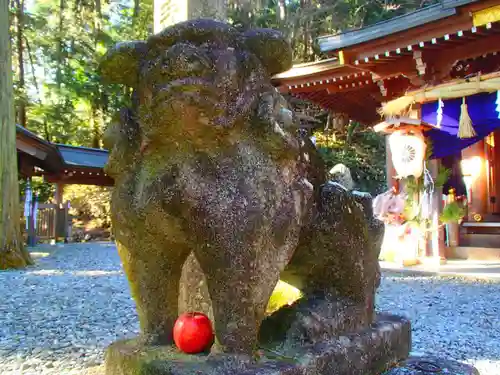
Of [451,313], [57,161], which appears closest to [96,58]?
[57,161]

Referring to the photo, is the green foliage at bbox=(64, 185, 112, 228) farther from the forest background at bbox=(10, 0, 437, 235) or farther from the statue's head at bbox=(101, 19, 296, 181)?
the statue's head at bbox=(101, 19, 296, 181)

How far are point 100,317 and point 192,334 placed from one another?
9.26 feet

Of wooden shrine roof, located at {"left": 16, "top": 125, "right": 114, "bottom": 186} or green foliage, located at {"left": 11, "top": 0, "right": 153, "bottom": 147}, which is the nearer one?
wooden shrine roof, located at {"left": 16, "top": 125, "right": 114, "bottom": 186}

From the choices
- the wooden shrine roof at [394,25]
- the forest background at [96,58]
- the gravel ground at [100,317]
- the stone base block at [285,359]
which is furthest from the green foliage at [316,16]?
the stone base block at [285,359]

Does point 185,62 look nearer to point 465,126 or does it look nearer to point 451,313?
point 451,313

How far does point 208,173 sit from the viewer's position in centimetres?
122

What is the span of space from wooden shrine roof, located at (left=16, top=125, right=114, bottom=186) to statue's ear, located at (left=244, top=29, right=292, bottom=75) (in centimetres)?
1012

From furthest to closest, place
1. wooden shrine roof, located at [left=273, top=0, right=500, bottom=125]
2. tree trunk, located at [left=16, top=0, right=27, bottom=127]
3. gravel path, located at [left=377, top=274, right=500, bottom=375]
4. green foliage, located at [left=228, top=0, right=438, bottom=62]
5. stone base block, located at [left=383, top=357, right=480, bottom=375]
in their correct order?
tree trunk, located at [left=16, top=0, right=27, bottom=127]
green foliage, located at [left=228, top=0, right=438, bottom=62]
wooden shrine roof, located at [left=273, top=0, right=500, bottom=125]
gravel path, located at [left=377, top=274, right=500, bottom=375]
stone base block, located at [left=383, top=357, right=480, bottom=375]

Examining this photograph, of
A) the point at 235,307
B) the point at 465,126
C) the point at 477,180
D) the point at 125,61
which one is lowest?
the point at 235,307

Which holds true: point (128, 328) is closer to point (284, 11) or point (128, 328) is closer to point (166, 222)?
point (166, 222)

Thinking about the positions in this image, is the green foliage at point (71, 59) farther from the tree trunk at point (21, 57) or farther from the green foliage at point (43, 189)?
the green foliage at point (43, 189)

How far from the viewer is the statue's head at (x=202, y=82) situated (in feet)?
3.82

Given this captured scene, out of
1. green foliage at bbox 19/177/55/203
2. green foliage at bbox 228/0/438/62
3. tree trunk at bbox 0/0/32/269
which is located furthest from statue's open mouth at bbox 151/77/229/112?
green foliage at bbox 19/177/55/203

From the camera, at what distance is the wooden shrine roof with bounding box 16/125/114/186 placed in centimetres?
1077
